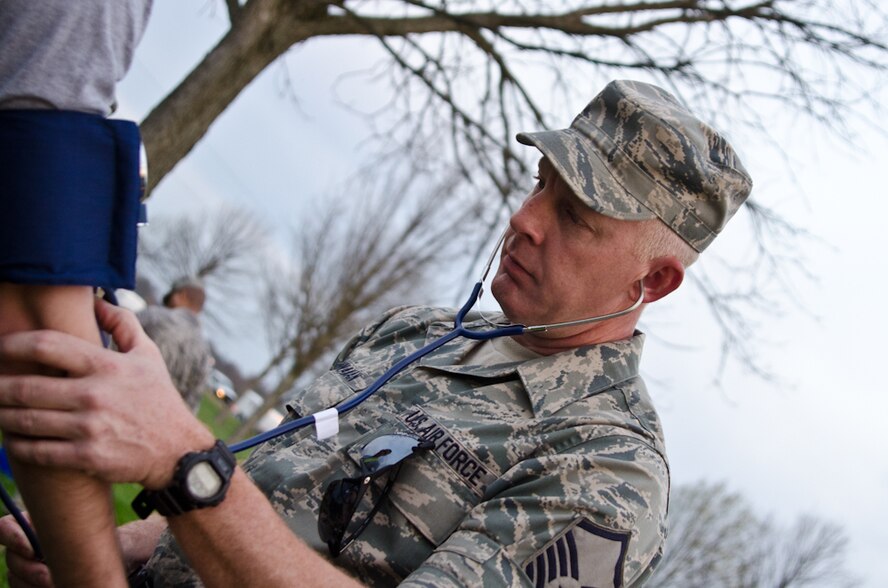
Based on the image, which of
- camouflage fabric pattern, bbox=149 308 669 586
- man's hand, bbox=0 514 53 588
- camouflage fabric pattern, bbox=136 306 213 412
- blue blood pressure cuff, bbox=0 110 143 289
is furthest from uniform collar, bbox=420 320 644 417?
camouflage fabric pattern, bbox=136 306 213 412

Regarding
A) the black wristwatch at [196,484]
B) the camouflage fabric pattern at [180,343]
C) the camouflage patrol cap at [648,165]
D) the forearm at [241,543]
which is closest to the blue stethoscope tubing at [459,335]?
the camouflage patrol cap at [648,165]

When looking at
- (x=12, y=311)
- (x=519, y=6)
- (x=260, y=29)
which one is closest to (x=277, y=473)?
(x=12, y=311)

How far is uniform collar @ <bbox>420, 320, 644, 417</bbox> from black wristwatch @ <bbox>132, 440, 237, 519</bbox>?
2.94 ft

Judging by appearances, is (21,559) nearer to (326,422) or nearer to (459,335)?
(326,422)

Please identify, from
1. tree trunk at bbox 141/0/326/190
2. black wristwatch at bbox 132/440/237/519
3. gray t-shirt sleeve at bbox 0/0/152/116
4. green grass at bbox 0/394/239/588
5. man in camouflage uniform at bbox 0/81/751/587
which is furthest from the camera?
tree trunk at bbox 141/0/326/190

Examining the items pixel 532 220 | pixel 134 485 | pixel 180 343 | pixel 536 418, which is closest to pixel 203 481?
pixel 536 418

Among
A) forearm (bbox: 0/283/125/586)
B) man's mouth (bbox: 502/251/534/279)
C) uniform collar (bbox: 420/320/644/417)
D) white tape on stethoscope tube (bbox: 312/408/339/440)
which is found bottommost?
forearm (bbox: 0/283/125/586)

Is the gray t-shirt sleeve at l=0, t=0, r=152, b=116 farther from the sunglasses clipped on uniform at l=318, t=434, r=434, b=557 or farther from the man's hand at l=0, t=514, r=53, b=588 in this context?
the man's hand at l=0, t=514, r=53, b=588

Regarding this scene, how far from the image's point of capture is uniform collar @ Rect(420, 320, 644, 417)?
214cm

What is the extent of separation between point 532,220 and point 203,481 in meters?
1.25

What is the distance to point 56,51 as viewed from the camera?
44.5 inches

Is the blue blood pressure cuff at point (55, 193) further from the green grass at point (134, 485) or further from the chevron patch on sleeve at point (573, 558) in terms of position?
the chevron patch on sleeve at point (573, 558)

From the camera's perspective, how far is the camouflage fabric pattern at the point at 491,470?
177cm

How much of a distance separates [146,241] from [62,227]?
43771 mm
